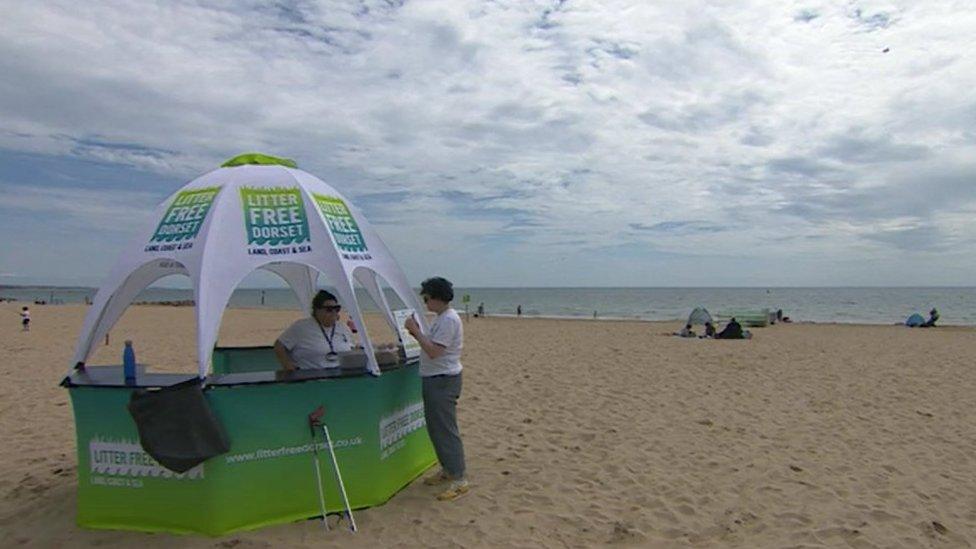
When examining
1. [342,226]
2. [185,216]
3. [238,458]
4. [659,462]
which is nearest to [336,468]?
[238,458]

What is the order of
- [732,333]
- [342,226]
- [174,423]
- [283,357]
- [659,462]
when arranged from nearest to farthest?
[174,423] → [342,226] → [283,357] → [659,462] → [732,333]

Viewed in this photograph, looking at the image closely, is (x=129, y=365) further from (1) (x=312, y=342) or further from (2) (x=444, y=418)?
(2) (x=444, y=418)

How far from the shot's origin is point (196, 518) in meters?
4.79

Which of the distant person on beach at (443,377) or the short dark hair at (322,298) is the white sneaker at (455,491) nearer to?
the distant person on beach at (443,377)

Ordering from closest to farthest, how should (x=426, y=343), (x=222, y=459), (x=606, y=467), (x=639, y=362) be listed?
(x=222, y=459)
(x=426, y=343)
(x=606, y=467)
(x=639, y=362)

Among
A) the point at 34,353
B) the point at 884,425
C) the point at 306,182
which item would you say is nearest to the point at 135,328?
the point at 34,353

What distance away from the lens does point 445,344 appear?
5570 mm

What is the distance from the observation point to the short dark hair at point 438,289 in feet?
18.6

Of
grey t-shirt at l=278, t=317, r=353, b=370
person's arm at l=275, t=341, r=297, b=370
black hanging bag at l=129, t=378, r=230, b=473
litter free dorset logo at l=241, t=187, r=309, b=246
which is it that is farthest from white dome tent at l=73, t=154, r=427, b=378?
person's arm at l=275, t=341, r=297, b=370

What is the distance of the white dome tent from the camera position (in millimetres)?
5160

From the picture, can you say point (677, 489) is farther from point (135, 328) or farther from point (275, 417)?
point (135, 328)

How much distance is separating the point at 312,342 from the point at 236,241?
1277 mm

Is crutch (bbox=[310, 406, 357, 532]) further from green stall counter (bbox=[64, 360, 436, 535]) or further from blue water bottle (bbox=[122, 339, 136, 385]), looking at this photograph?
blue water bottle (bbox=[122, 339, 136, 385])

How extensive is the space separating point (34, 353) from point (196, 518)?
551 inches
